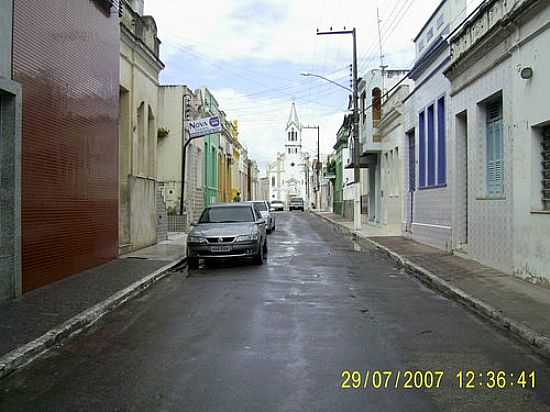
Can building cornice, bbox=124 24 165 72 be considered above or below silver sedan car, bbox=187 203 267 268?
above

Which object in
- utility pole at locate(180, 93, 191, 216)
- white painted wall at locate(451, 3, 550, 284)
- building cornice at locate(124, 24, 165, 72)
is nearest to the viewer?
white painted wall at locate(451, 3, 550, 284)

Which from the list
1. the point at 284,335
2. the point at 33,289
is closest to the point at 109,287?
the point at 33,289

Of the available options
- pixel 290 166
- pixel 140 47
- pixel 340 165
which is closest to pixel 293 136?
pixel 290 166

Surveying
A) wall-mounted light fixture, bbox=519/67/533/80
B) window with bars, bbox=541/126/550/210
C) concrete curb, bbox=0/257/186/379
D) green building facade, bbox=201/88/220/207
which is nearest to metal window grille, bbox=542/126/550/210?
window with bars, bbox=541/126/550/210

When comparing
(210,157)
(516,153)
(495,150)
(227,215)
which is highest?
(210,157)

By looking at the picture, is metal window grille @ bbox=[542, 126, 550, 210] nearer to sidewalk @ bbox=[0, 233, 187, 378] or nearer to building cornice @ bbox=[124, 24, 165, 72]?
sidewalk @ bbox=[0, 233, 187, 378]

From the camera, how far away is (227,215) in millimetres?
16969

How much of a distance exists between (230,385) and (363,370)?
4.40 feet

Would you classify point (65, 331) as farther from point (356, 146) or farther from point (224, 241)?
point (356, 146)

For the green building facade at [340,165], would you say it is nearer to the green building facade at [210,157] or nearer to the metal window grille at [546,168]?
the green building facade at [210,157]

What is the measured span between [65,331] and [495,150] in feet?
34.2

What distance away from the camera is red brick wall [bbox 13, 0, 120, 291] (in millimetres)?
10422

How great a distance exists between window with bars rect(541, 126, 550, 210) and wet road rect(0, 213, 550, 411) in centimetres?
273

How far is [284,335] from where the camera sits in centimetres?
760
